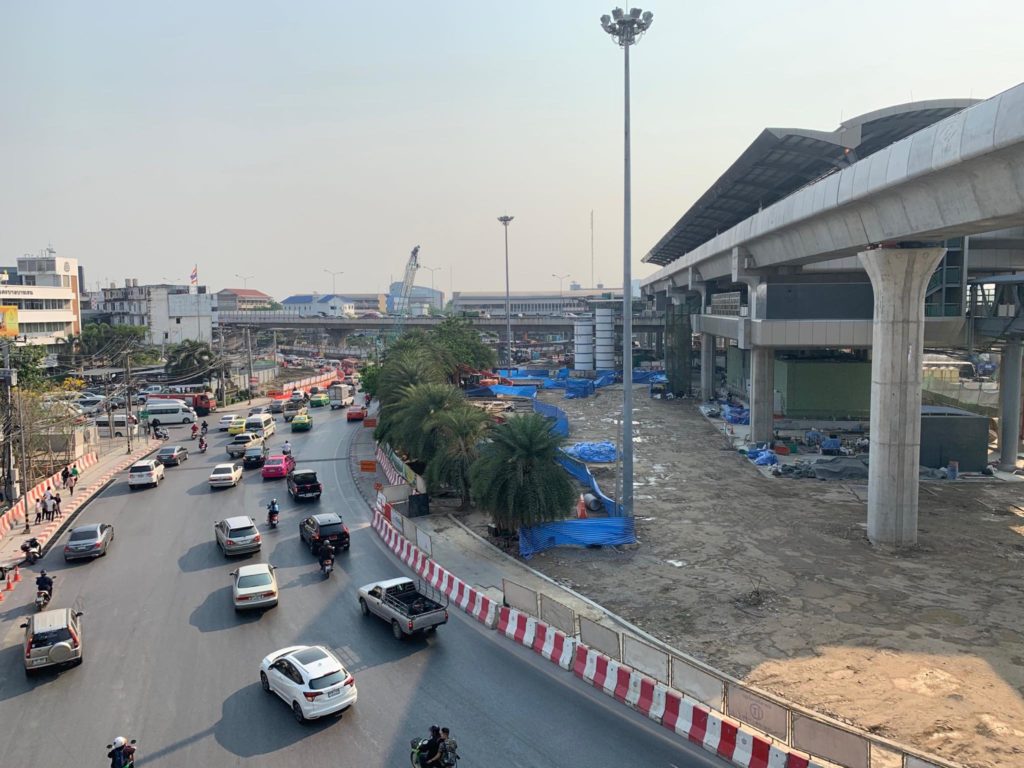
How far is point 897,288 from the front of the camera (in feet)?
81.7

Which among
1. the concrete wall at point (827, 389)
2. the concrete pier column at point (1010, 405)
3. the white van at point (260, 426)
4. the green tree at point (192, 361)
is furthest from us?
the green tree at point (192, 361)

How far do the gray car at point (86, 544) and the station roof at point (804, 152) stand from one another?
37297 millimetres

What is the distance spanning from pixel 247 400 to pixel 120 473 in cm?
3630

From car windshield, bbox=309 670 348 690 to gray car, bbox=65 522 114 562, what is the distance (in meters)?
15.9

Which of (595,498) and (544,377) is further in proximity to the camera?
(544,377)

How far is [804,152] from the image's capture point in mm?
45031

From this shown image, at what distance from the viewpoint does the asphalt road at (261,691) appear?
45.7 feet

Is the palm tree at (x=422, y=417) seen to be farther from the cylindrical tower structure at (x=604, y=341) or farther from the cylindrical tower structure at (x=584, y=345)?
the cylindrical tower structure at (x=604, y=341)

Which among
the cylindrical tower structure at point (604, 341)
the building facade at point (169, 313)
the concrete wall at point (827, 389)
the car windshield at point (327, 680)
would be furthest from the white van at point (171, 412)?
the building facade at point (169, 313)

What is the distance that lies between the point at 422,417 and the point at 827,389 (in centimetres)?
2959

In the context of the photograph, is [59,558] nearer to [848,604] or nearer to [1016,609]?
[848,604]

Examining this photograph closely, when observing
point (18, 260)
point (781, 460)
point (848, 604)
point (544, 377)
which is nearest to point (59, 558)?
point (848, 604)

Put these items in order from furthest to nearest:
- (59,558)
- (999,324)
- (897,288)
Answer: (999,324), (59,558), (897,288)

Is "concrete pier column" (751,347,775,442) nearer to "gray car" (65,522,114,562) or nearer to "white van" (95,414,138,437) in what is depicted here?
"gray car" (65,522,114,562)
